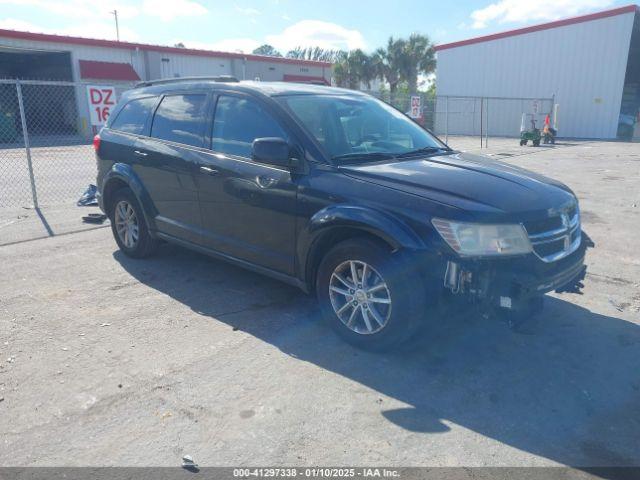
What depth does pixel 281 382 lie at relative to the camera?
352 centimetres

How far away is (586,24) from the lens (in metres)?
27.6

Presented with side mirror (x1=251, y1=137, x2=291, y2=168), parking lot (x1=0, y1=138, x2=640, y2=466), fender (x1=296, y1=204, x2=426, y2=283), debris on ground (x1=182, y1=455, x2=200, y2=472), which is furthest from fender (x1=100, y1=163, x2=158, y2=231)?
debris on ground (x1=182, y1=455, x2=200, y2=472)

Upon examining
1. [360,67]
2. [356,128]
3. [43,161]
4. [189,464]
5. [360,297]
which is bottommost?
[43,161]

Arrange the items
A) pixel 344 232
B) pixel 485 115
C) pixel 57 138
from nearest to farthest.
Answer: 1. pixel 344 232
2. pixel 57 138
3. pixel 485 115

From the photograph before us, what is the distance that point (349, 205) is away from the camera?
3.79 metres

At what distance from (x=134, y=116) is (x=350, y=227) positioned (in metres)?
3.29

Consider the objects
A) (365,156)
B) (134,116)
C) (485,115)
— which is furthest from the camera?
(485,115)

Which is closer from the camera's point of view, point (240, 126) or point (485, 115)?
point (240, 126)

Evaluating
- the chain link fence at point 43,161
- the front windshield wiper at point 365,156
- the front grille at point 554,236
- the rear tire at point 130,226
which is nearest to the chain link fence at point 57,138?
the chain link fence at point 43,161

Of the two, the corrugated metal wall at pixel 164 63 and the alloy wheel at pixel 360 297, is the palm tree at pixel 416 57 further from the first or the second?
the alloy wheel at pixel 360 297

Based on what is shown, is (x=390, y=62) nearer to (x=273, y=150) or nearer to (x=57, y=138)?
(x=57, y=138)

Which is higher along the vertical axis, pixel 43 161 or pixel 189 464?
pixel 189 464

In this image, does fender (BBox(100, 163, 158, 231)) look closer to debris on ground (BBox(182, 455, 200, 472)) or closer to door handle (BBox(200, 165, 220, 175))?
door handle (BBox(200, 165, 220, 175))

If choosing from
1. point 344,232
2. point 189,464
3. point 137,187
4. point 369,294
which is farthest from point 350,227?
point 137,187
